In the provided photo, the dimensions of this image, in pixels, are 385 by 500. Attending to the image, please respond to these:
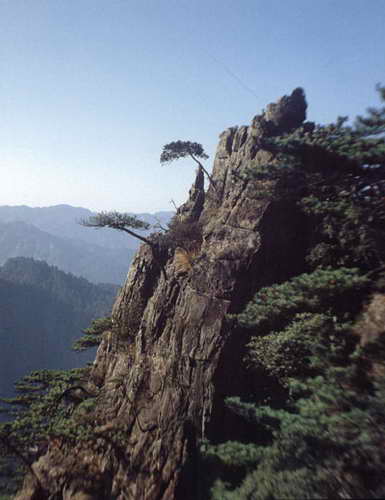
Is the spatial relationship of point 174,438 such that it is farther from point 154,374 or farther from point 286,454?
point 286,454

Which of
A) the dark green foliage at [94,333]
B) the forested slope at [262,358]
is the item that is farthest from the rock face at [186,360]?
the dark green foliage at [94,333]

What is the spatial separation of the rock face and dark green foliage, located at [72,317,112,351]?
321 cm

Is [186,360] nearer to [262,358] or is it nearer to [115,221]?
[262,358]

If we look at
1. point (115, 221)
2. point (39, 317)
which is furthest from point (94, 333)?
point (39, 317)

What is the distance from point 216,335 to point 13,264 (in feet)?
707

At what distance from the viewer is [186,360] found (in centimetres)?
1080

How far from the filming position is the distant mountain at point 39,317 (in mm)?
140812

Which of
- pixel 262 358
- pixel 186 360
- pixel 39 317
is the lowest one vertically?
pixel 39 317

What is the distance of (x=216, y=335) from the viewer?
10.5 m

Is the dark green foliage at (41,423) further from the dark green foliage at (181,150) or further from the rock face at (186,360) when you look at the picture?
the dark green foliage at (181,150)

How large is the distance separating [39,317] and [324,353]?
606 ft

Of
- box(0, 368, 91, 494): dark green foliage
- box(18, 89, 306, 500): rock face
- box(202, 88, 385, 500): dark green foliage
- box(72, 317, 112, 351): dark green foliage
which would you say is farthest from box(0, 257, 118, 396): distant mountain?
box(202, 88, 385, 500): dark green foliage

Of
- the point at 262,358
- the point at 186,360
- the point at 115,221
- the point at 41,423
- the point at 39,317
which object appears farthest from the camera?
the point at 39,317

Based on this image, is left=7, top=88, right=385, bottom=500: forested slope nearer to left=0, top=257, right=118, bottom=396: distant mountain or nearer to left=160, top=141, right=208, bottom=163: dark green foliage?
left=160, top=141, right=208, bottom=163: dark green foliage
